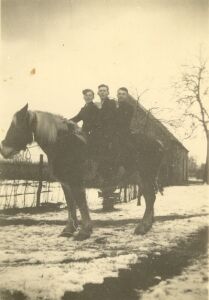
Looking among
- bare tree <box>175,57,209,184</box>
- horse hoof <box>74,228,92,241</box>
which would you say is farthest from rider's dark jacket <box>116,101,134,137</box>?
horse hoof <box>74,228,92,241</box>

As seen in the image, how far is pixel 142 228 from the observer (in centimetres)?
251

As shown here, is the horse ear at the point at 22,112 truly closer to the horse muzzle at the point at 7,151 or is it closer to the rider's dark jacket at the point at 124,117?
the horse muzzle at the point at 7,151

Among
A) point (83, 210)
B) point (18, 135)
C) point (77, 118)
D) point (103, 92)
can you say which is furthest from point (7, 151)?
point (103, 92)

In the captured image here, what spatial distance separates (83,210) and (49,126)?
56 cm

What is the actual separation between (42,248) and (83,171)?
0.53 metres

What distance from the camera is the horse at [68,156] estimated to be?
2.51m

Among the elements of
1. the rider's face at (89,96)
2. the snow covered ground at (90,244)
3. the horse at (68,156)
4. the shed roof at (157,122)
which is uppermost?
the rider's face at (89,96)

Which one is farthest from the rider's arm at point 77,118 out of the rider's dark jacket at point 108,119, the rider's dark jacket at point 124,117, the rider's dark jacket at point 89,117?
the rider's dark jacket at point 124,117

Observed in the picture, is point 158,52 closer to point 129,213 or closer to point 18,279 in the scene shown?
point 129,213

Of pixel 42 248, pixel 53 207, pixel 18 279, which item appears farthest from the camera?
pixel 53 207

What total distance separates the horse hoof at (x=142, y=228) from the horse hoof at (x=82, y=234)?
0.95 feet

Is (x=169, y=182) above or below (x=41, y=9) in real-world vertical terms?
below

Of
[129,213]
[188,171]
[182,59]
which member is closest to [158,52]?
[182,59]

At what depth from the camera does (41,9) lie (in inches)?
107
